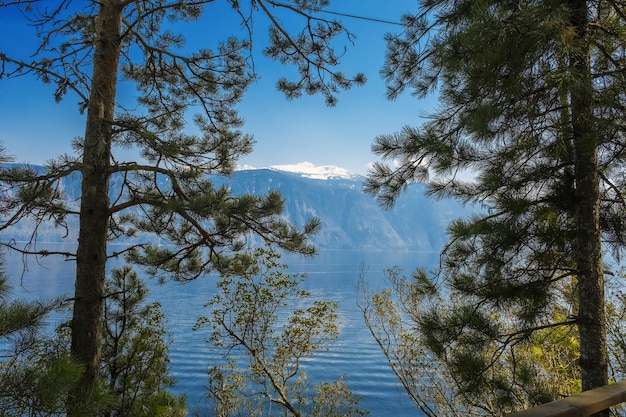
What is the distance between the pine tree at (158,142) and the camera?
265cm

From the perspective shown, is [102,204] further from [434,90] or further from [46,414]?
[434,90]

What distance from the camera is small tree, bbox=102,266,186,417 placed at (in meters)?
3.66

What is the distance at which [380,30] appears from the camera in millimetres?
3184

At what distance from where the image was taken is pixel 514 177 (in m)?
2.58

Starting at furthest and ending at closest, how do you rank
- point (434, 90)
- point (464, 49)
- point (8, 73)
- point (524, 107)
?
point (434, 90) → point (8, 73) → point (524, 107) → point (464, 49)

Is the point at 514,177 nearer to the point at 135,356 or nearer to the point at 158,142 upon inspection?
the point at 158,142

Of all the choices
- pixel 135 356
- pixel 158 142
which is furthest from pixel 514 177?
pixel 135 356

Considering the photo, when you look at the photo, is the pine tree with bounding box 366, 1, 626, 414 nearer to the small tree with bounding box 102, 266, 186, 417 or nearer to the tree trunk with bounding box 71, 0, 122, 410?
the tree trunk with bounding box 71, 0, 122, 410

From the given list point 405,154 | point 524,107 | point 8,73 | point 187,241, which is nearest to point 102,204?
point 187,241

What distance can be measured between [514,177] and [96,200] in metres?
2.74

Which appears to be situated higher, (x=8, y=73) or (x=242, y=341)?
(x=8, y=73)

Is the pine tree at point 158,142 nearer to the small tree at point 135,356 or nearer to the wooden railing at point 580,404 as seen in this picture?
the small tree at point 135,356

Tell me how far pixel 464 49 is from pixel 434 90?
3.36 ft

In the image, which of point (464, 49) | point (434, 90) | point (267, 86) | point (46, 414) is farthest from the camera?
point (267, 86)
